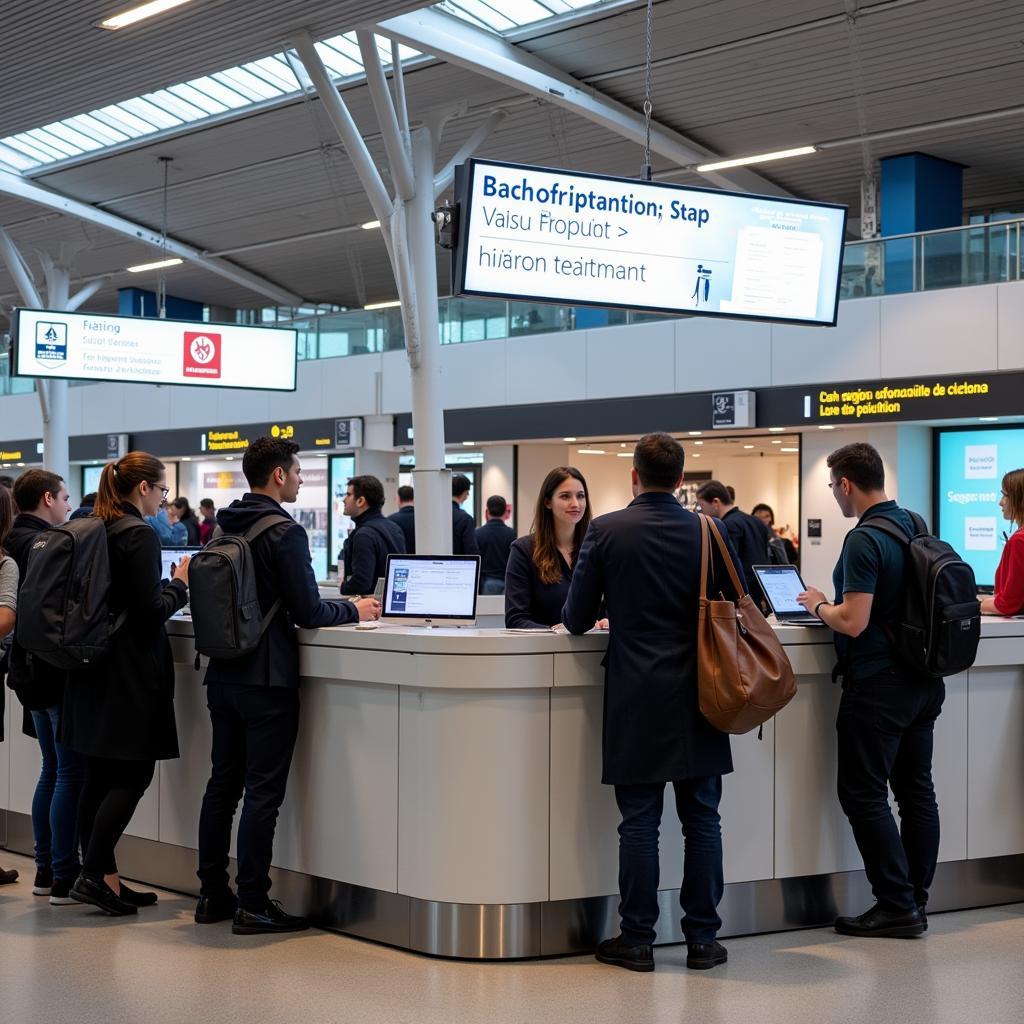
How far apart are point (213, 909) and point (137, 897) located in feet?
1.55

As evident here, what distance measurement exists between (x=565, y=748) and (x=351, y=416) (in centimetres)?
1493

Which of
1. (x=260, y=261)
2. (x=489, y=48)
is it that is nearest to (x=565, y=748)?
(x=489, y=48)

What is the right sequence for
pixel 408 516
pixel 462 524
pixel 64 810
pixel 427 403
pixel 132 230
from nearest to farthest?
pixel 64 810 → pixel 462 524 → pixel 408 516 → pixel 427 403 → pixel 132 230

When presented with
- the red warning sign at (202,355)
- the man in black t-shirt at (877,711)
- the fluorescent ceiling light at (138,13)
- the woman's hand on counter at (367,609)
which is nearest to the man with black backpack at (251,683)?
the woman's hand on counter at (367,609)

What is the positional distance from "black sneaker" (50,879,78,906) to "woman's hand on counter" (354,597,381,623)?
5.24 feet

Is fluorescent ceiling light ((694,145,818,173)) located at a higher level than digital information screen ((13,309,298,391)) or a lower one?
higher

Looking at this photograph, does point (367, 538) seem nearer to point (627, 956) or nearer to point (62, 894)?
point (62, 894)

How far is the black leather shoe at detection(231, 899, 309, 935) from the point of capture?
489 centimetres

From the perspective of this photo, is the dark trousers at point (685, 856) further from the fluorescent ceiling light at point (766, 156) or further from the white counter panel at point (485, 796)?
the fluorescent ceiling light at point (766, 156)

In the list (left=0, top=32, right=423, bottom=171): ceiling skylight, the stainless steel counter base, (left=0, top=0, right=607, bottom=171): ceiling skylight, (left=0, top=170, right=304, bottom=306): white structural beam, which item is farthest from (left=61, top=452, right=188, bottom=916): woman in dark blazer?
(left=0, top=170, right=304, bottom=306): white structural beam

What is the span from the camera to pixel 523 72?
12656 mm

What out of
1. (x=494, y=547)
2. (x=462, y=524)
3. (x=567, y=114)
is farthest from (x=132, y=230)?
(x=494, y=547)

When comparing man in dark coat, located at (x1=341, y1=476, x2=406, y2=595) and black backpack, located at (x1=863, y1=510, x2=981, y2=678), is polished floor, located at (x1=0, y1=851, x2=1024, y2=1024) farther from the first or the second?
man in dark coat, located at (x1=341, y1=476, x2=406, y2=595)

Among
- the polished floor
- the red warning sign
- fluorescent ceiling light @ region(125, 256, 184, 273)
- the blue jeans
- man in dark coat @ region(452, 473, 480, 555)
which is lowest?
the polished floor
